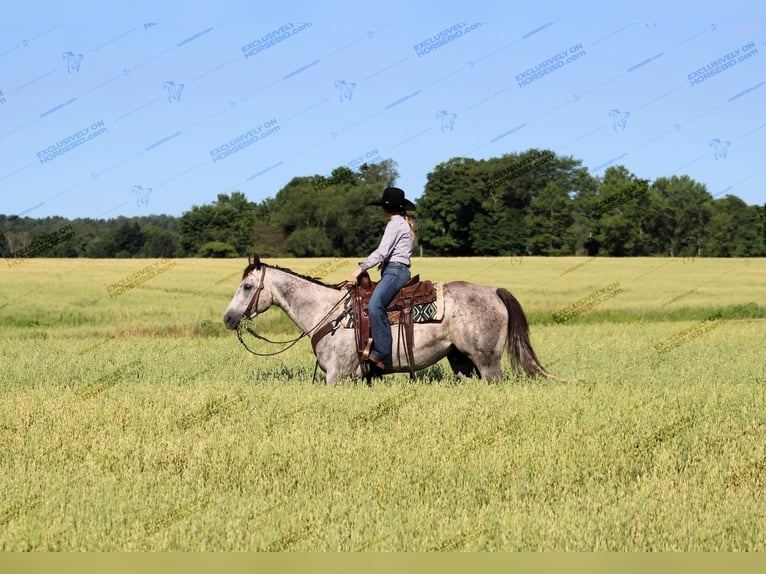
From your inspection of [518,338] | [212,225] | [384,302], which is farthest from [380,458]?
[212,225]

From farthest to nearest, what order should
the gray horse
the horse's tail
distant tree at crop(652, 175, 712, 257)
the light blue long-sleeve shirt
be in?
1. distant tree at crop(652, 175, 712, 257)
2. the horse's tail
3. the gray horse
4. the light blue long-sleeve shirt

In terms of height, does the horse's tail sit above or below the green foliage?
below

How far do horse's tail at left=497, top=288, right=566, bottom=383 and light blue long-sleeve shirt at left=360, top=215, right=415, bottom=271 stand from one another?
1.50m

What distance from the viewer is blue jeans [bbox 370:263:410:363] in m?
10.6

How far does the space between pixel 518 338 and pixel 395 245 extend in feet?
6.94

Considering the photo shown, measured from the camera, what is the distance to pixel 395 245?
10.5 m

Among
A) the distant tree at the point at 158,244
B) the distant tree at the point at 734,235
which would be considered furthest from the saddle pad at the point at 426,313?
the distant tree at the point at 158,244

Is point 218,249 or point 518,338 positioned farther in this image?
point 218,249

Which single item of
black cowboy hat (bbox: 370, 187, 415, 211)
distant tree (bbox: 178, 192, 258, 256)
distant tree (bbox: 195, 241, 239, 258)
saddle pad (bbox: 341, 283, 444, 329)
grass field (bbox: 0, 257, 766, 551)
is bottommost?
grass field (bbox: 0, 257, 766, 551)

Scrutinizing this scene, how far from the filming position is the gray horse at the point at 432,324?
1101 centimetres

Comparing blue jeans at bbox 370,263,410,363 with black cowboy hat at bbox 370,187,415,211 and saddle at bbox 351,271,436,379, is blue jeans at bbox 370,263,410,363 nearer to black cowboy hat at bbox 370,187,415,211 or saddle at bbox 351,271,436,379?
saddle at bbox 351,271,436,379

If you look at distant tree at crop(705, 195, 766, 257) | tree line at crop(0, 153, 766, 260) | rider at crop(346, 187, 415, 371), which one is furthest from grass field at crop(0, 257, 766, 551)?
distant tree at crop(705, 195, 766, 257)

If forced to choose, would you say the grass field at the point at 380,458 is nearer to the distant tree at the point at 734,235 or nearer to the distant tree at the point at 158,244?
the distant tree at the point at 734,235

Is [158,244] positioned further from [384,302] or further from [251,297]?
[384,302]
